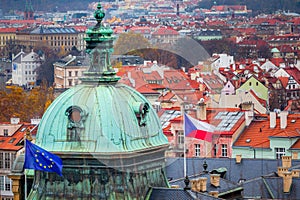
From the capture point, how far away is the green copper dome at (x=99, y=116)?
20.7m

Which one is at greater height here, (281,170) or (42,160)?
(42,160)

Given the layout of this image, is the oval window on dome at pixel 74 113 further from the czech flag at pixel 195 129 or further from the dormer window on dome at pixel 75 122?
the czech flag at pixel 195 129

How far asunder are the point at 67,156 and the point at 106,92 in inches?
40.1

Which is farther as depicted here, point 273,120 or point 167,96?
point 167,96

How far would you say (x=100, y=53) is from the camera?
835 inches

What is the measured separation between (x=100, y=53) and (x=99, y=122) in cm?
108

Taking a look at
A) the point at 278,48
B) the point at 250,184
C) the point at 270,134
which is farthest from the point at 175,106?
the point at 278,48

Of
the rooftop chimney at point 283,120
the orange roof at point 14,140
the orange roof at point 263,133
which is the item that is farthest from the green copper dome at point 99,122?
the orange roof at point 14,140

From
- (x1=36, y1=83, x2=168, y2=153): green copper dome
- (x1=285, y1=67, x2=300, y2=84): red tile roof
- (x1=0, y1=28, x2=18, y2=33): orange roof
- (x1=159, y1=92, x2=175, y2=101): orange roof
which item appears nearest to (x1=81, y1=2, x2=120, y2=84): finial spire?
(x1=36, y1=83, x2=168, y2=153): green copper dome

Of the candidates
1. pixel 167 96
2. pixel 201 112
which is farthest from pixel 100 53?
pixel 167 96

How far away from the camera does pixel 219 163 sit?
3500 cm

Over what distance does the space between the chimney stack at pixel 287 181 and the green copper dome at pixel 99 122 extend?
28.9 ft

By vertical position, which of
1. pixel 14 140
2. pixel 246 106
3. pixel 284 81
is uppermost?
pixel 284 81

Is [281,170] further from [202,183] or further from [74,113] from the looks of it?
[74,113]
